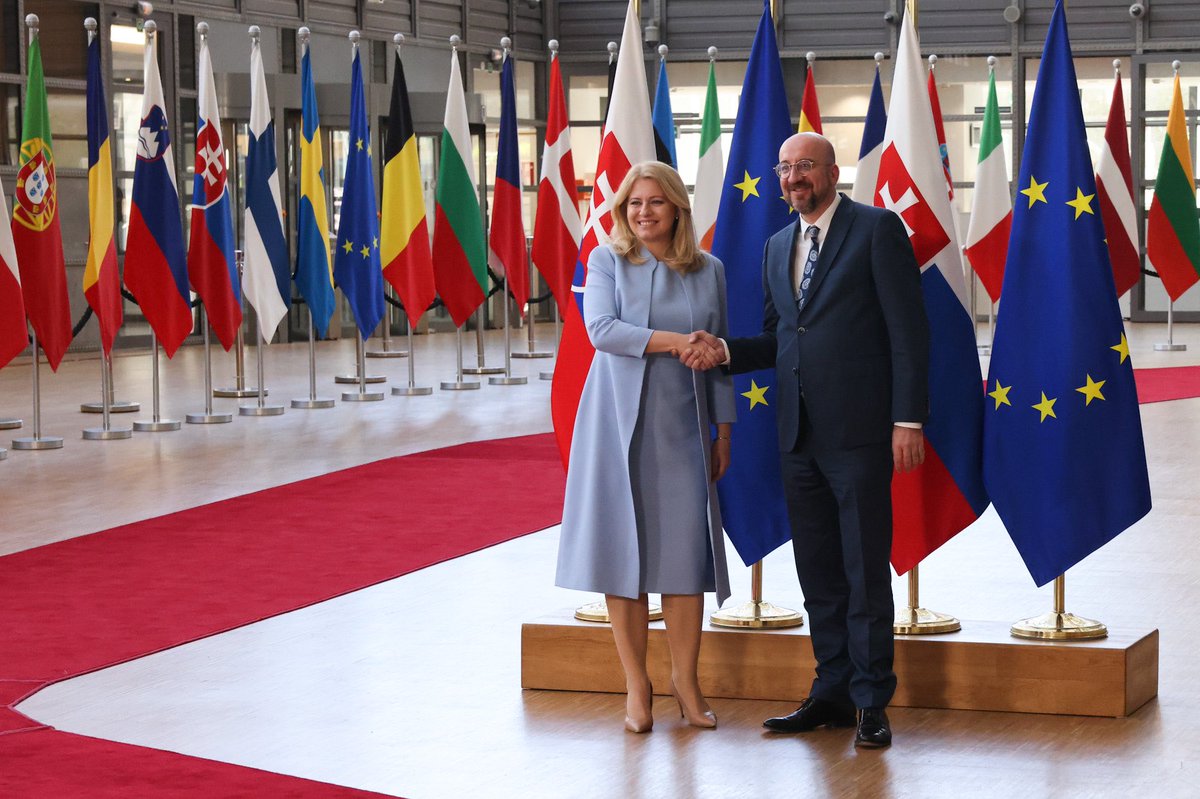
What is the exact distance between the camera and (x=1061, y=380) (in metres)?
4.61

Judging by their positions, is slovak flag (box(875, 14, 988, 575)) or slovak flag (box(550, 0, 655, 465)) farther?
slovak flag (box(550, 0, 655, 465))

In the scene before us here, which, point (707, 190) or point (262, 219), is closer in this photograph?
point (707, 190)

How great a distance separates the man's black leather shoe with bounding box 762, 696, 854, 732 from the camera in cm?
437

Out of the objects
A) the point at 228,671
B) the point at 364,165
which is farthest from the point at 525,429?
the point at 228,671

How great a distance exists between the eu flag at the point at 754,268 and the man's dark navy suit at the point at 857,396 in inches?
19.8

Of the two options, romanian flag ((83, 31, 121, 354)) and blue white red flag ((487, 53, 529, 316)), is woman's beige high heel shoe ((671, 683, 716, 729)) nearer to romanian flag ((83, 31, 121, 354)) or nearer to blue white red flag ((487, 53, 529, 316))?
romanian flag ((83, 31, 121, 354))

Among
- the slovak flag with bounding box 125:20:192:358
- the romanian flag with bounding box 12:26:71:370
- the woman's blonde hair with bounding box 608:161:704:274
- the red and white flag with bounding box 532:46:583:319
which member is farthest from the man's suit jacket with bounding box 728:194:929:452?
the red and white flag with bounding box 532:46:583:319

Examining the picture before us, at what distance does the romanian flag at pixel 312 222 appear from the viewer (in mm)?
12500

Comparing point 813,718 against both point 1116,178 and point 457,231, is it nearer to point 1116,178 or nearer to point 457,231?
point 457,231

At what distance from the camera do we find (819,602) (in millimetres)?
4422

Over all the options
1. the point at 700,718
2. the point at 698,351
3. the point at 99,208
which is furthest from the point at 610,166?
the point at 99,208

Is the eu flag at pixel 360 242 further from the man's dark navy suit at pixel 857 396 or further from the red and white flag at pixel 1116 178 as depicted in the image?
the man's dark navy suit at pixel 857 396

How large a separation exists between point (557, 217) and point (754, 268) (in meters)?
8.58

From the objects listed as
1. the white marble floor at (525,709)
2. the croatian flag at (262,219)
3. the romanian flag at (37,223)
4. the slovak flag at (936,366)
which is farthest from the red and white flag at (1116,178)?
the slovak flag at (936,366)
